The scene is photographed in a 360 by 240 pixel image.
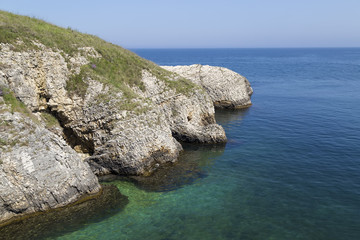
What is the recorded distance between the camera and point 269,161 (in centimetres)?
3331

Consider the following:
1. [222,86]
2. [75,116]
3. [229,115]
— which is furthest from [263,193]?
[222,86]

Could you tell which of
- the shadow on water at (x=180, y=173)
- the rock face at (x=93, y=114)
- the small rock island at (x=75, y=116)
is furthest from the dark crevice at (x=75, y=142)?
the shadow on water at (x=180, y=173)

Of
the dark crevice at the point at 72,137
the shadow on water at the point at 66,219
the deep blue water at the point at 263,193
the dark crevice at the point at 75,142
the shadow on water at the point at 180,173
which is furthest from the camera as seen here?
the dark crevice at the point at 75,142

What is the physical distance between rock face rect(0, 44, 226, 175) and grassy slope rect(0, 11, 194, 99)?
0.95 metres

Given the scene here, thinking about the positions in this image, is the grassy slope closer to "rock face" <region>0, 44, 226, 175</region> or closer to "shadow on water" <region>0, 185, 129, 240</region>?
"rock face" <region>0, 44, 226, 175</region>

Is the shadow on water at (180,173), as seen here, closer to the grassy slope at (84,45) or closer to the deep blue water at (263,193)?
the deep blue water at (263,193)

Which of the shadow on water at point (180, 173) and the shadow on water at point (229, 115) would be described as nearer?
the shadow on water at point (180, 173)

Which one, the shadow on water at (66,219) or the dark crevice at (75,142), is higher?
the dark crevice at (75,142)

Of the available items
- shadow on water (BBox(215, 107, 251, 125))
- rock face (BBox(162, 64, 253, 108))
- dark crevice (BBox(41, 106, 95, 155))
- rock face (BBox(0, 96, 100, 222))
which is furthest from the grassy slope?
rock face (BBox(162, 64, 253, 108))

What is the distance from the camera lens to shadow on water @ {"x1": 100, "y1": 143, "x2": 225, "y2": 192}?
28.2m

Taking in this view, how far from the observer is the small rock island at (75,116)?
23156mm

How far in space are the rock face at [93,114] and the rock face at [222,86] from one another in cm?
3007

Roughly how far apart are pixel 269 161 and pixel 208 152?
322 inches

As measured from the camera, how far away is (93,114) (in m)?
32.2
